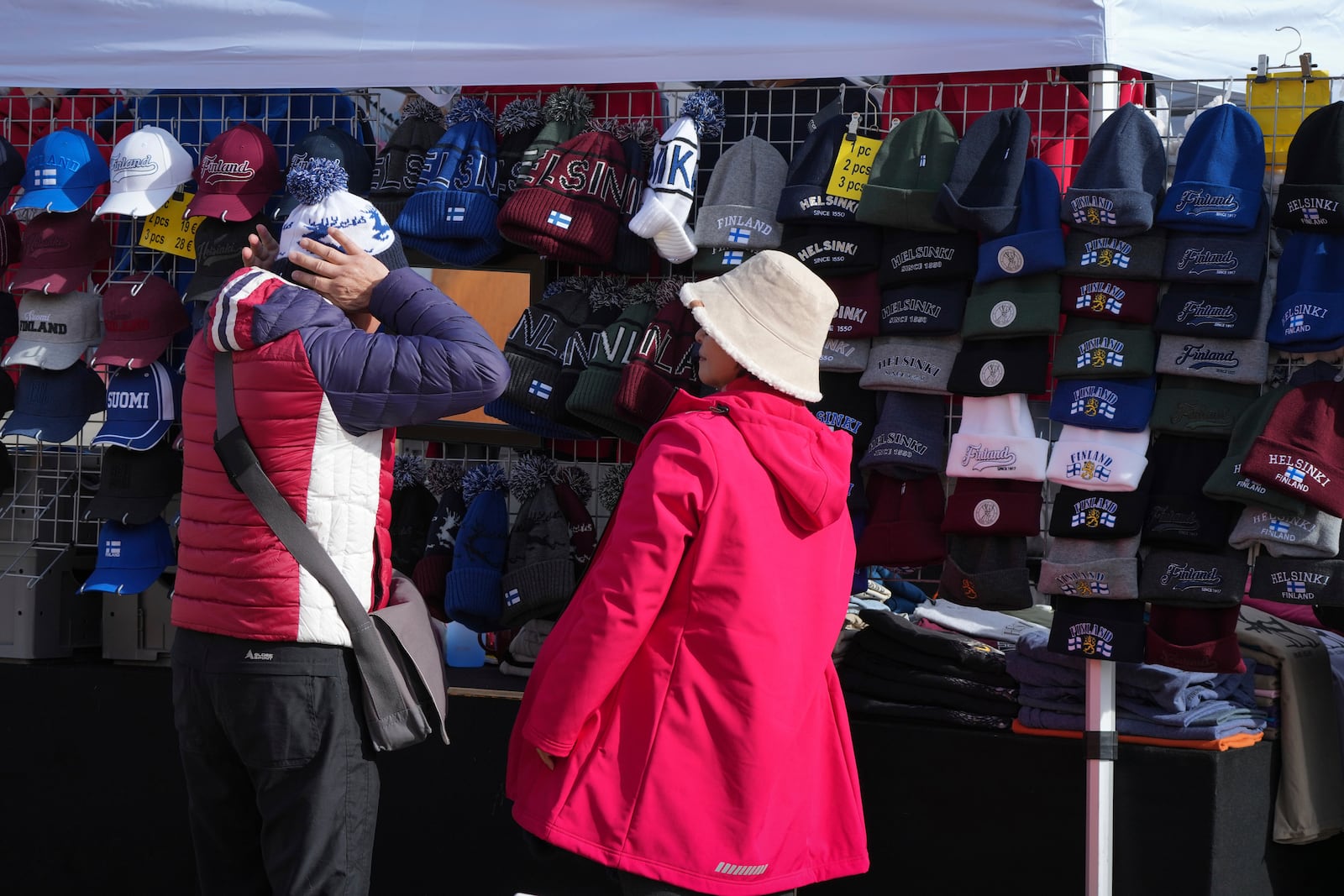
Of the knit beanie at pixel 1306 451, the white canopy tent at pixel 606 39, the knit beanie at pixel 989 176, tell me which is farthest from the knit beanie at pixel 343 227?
the knit beanie at pixel 1306 451

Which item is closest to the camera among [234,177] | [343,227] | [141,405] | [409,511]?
[343,227]

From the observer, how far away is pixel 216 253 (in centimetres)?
367

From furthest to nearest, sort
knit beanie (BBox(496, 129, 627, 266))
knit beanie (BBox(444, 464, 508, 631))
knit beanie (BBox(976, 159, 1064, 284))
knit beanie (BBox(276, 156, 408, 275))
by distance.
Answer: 1. knit beanie (BBox(444, 464, 508, 631))
2. knit beanie (BBox(496, 129, 627, 266))
3. knit beanie (BBox(976, 159, 1064, 284))
4. knit beanie (BBox(276, 156, 408, 275))

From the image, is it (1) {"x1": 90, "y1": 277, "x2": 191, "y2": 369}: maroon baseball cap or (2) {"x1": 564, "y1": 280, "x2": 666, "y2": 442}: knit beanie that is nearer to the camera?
(2) {"x1": 564, "y1": 280, "x2": 666, "y2": 442}: knit beanie

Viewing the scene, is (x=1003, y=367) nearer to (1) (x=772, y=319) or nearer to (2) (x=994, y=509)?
(2) (x=994, y=509)

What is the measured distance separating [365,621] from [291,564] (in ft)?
0.57

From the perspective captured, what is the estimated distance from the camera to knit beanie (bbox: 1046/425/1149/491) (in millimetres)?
3002

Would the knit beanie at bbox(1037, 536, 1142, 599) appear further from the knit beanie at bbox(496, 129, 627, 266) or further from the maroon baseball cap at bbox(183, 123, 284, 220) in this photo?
the maroon baseball cap at bbox(183, 123, 284, 220)

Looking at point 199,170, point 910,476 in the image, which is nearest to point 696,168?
point 910,476

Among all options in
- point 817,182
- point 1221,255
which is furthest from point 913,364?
point 1221,255

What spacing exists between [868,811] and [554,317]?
61.6 inches

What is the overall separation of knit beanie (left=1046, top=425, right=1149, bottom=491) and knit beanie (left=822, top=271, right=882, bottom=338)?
1.82ft

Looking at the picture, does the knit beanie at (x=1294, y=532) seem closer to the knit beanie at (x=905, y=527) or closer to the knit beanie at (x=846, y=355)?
the knit beanie at (x=905, y=527)

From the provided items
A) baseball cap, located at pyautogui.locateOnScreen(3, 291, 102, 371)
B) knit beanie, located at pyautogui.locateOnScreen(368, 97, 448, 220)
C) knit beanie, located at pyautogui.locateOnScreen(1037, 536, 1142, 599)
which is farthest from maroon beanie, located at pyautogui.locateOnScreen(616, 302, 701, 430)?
baseball cap, located at pyautogui.locateOnScreen(3, 291, 102, 371)
